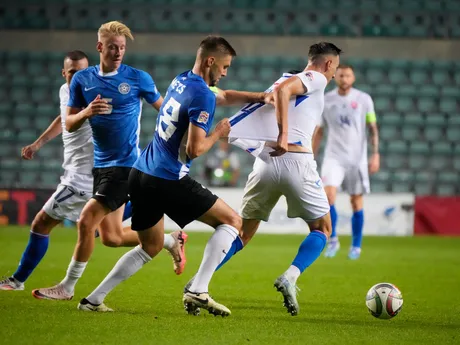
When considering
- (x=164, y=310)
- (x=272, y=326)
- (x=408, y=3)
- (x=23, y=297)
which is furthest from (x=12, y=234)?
(x=408, y=3)

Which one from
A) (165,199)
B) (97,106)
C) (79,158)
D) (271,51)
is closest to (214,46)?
(97,106)

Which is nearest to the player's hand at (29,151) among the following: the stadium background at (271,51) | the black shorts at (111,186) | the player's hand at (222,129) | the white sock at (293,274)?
the black shorts at (111,186)

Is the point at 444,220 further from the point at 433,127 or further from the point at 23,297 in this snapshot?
the point at 23,297

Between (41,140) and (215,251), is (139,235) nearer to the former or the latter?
(215,251)

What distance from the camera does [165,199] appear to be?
17.7 feet

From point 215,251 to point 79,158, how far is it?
1791 mm

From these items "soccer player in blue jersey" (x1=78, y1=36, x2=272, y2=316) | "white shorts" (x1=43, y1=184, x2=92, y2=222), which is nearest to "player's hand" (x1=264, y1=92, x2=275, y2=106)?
"soccer player in blue jersey" (x1=78, y1=36, x2=272, y2=316)

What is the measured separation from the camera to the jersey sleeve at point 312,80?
6008mm

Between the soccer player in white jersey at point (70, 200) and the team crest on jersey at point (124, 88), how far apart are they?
0.75 metres

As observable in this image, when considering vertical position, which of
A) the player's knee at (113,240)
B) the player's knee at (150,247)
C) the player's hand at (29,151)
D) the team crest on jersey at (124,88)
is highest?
the team crest on jersey at (124,88)

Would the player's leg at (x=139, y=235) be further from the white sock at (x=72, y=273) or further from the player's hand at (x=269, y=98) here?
the player's hand at (x=269, y=98)

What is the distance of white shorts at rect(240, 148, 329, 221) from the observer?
6.02 meters

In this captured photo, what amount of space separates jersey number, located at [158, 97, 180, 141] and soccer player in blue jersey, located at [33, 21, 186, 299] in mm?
688

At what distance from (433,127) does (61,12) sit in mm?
8993
